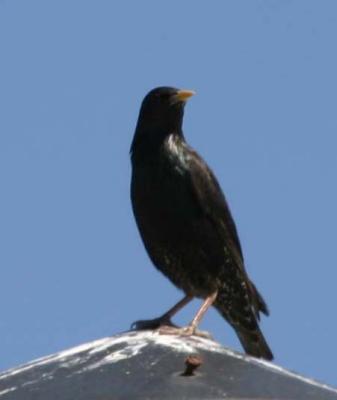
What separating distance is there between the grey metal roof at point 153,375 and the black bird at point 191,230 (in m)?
3.52

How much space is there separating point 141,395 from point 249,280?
4499 millimetres

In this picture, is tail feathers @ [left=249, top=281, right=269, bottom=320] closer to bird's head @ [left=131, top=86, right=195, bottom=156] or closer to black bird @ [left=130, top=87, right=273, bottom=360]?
black bird @ [left=130, top=87, right=273, bottom=360]

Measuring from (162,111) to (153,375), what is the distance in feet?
15.1

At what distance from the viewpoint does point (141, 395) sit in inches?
131

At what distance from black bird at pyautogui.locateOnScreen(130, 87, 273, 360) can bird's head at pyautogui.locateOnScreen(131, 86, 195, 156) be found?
0.30 ft

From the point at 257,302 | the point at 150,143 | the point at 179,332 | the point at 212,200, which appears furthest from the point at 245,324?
the point at 179,332

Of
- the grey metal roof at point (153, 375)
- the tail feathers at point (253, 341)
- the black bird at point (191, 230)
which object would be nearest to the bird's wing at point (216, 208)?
the black bird at point (191, 230)

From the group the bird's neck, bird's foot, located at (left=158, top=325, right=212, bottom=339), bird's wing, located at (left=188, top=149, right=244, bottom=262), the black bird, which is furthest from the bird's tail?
bird's foot, located at (left=158, top=325, right=212, bottom=339)

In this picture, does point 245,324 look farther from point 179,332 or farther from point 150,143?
point 179,332

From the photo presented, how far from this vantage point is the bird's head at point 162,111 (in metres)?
7.90

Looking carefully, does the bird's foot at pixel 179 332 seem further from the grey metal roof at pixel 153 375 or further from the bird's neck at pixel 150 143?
the bird's neck at pixel 150 143

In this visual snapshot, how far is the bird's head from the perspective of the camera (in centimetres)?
790

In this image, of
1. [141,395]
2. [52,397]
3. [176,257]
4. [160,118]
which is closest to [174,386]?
[141,395]

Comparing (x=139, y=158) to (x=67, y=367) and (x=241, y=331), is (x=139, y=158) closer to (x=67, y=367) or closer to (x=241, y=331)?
(x=241, y=331)
